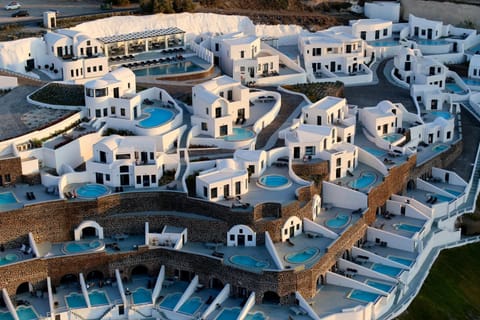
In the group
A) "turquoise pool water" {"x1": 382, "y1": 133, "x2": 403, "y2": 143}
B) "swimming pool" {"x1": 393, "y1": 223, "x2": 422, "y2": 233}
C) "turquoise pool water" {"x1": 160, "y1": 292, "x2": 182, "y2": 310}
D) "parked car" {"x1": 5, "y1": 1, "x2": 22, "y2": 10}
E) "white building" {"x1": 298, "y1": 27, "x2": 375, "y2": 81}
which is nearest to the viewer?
"turquoise pool water" {"x1": 160, "y1": 292, "x2": 182, "y2": 310}

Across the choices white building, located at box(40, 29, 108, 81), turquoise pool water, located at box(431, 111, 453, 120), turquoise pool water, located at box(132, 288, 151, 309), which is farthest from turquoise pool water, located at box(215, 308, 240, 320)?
white building, located at box(40, 29, 108, 81)

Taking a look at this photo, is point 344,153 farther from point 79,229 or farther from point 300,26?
point 300,26

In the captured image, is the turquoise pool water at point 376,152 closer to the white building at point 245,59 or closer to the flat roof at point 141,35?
the white building at point 245,59

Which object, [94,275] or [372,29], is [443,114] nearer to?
[372,29]

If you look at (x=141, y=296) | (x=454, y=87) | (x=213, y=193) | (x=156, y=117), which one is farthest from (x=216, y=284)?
(x=454, y=87)

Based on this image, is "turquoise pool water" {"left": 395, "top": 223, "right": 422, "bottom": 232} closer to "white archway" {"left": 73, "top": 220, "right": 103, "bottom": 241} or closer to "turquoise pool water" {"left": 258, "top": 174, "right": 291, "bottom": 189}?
"turquoise pool water" {"left": 258, "top": 174, "right": 291, "bottom": 189}

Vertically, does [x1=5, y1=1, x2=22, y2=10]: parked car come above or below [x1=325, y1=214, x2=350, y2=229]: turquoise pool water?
above

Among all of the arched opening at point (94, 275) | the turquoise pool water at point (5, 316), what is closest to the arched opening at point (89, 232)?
the arched opening at point (94, 275)
